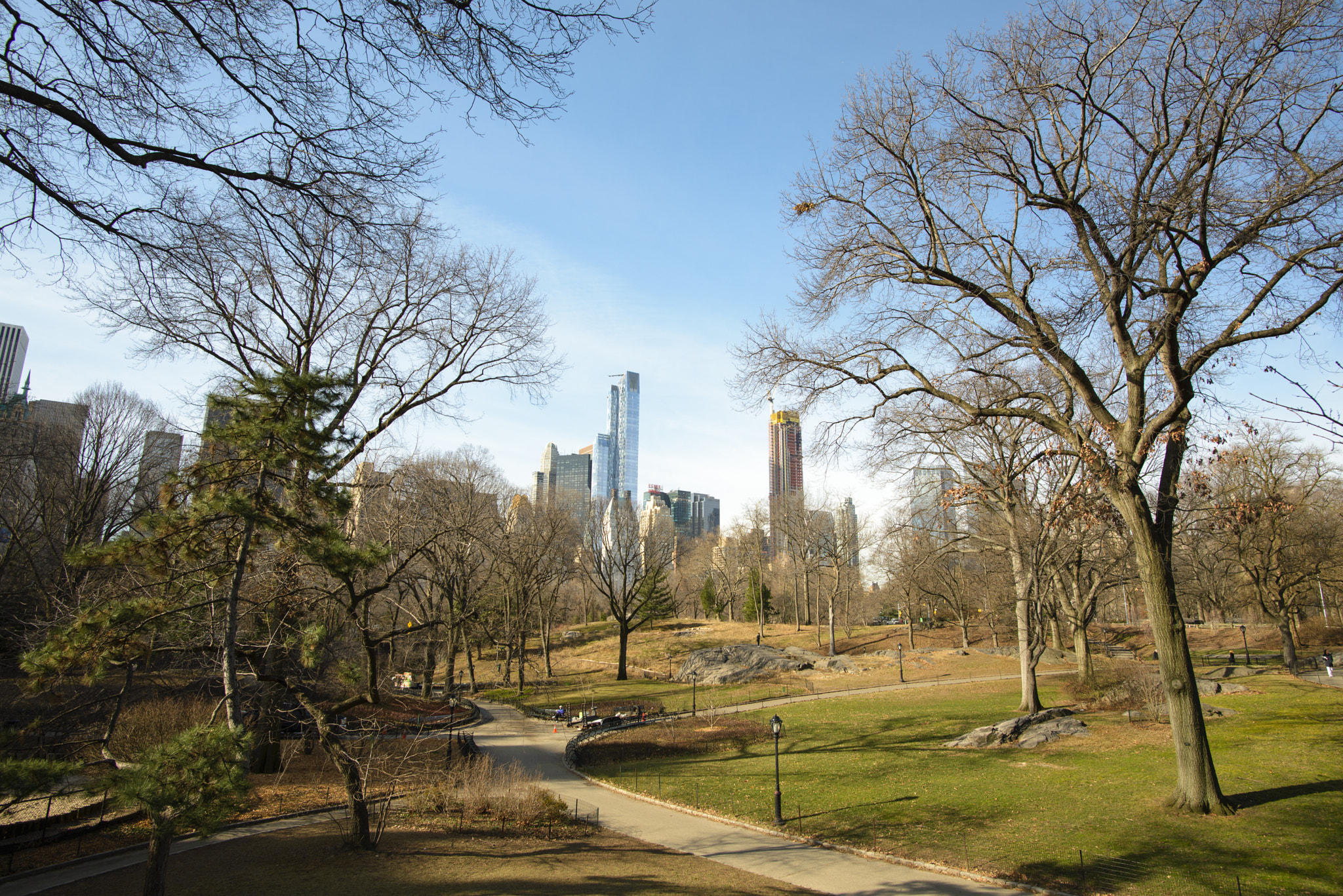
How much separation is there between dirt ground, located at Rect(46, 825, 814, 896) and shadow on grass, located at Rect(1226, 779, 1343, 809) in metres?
8.15

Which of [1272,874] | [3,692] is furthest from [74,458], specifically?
[1272,874]

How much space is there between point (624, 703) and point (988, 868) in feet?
81.9


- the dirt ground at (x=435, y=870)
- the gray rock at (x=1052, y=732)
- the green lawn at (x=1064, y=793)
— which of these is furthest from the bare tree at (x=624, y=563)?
the dirt ground at (x=435, y=870)

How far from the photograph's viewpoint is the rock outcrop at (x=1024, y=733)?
19922mm

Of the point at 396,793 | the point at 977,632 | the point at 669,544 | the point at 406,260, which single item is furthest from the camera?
the point at 669,544

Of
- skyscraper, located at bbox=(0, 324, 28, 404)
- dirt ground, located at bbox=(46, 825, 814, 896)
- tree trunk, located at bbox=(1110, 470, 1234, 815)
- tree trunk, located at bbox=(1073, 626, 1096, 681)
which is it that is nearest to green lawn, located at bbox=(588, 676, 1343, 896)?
tree trunk, located at bbox=(1110, 470, 1234, 815)

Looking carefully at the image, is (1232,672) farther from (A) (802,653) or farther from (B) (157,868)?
(B) (157,868)

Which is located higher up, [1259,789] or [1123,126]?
[1123,126]

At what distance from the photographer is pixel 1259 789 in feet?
40.7

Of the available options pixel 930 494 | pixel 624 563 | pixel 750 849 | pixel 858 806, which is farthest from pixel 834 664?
pixel 750 849

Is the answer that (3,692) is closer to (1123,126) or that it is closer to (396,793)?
(396,793)

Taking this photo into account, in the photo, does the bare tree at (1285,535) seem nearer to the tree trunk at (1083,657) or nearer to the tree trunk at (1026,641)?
the tree trunk at (1083,657)

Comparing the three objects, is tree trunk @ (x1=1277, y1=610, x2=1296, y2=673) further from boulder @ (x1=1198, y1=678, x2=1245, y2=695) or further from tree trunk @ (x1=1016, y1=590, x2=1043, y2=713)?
tree trunk @ (x1=1016, y1=590, x2=1043, y2=713)

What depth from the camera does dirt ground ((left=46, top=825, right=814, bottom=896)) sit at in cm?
1047
